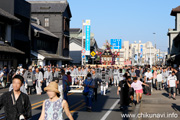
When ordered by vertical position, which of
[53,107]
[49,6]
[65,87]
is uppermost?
Answer: [49,6]

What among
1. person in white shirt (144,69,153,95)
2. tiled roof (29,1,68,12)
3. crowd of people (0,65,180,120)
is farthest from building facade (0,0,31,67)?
tiled roof (29,1,68,12)

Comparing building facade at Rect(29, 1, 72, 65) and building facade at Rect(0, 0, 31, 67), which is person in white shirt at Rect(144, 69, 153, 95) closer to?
building facade at Rect(0, 0, 31, 67)

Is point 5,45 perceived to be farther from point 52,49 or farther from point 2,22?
point 52,49

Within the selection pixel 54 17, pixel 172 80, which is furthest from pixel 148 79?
pixel 54 17

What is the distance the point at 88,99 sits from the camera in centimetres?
1309

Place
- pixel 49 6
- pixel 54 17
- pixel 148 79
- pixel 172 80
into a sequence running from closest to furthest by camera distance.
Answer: pixel 172 80 < pixel 148 79 < pixel 54 17 < pixel 49 6

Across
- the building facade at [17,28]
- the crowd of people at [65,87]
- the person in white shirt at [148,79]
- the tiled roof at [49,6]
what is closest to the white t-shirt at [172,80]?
the crowd of people at [65,87]

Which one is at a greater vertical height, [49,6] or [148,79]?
[49,6]

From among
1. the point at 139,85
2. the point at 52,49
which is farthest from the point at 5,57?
the point at 52,49

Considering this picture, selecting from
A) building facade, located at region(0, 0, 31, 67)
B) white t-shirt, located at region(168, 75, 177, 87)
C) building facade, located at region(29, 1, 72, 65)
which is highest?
building facade, located at region(29, 1, 72, 65)

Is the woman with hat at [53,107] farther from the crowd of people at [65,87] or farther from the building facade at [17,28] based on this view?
the building facade at [17,28]

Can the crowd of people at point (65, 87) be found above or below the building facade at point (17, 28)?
below

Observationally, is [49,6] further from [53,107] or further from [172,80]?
[53,107]

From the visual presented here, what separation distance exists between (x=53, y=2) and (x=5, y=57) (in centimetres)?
2571
